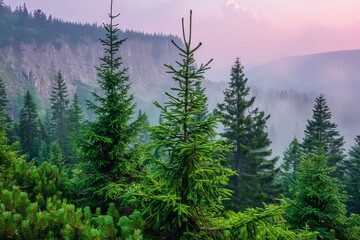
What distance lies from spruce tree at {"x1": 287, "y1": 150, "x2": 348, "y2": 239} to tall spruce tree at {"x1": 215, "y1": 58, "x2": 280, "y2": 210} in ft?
27.0

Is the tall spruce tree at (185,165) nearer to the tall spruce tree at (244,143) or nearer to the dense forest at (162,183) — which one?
the dense forest at (162,183)

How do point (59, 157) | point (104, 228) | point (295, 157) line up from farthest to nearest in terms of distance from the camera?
point (295, 157) → point (59, 157) → point (104, 228)

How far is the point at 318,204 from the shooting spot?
1006cm

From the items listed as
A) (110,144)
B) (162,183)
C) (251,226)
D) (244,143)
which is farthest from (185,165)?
(244,143)

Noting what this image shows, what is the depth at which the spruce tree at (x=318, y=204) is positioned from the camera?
9.91 m

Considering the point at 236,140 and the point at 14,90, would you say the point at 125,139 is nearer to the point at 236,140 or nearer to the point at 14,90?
the point at 236,140

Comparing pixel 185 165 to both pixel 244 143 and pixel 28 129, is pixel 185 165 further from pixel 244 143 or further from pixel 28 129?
pixel 28 129

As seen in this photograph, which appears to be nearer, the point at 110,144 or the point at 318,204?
the point at 110,144

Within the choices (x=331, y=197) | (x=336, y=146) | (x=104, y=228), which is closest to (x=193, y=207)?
(x=104, y=228)

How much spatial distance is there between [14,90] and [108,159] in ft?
612

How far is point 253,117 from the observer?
20.5 meters

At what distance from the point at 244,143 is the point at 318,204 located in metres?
10.4

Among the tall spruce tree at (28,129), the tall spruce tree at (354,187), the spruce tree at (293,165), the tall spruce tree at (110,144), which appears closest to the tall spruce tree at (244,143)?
the spruce tree at (293,165)

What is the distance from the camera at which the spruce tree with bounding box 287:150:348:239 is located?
9.91 meters
